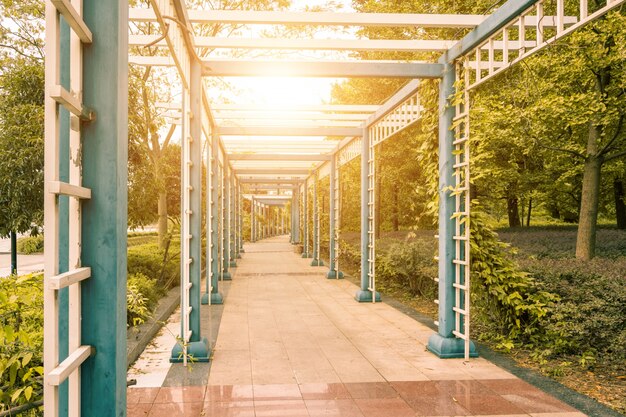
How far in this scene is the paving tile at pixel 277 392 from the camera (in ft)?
13.1

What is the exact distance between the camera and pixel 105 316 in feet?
5.82

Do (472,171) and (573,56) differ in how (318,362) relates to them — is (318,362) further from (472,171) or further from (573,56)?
(573,56)

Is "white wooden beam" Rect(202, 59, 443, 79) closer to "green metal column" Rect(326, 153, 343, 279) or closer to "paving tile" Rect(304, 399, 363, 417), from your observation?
"paving tile" Rect(304, 399, 363, 417)

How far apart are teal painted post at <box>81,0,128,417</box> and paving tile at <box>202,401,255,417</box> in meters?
1.99

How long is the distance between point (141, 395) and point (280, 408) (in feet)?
3.66

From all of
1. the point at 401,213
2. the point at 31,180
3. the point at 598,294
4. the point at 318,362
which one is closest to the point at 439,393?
the point at 318,362

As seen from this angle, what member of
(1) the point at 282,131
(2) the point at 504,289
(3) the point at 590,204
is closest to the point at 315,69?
(2) the point at 504,289

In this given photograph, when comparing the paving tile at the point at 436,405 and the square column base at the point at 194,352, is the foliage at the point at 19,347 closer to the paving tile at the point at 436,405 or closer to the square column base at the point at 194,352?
the square column base at the point at 194,352

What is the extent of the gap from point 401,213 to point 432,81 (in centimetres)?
1986

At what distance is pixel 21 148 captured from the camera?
812 cm

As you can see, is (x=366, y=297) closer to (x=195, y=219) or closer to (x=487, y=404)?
(x=195, y=219)

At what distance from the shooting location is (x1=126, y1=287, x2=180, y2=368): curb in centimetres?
485

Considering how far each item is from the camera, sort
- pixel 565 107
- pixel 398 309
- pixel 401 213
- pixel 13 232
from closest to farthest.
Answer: pixel 398 309 < pixel 13 232 < pixel 565 107 < pixel 401 213

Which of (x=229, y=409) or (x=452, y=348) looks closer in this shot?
(x=229, y=409)
